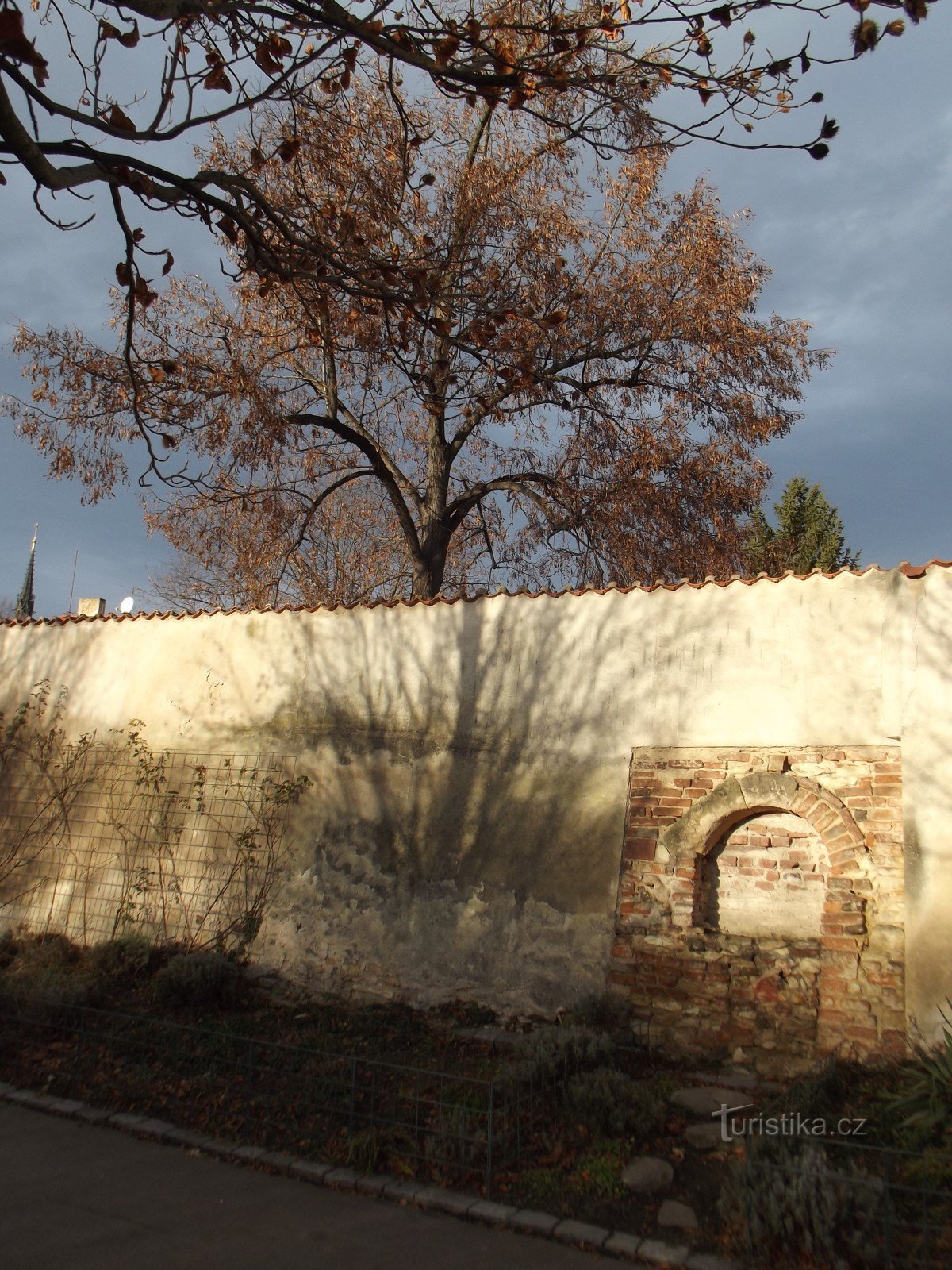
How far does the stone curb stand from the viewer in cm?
425

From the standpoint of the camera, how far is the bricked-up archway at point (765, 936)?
6.24m

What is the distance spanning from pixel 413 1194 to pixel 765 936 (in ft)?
10.1

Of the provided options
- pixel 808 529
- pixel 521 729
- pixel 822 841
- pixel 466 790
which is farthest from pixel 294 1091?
pixel 808 529

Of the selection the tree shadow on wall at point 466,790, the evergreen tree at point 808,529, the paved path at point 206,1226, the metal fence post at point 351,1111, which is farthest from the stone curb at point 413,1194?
the evergreen tree at point 808,529

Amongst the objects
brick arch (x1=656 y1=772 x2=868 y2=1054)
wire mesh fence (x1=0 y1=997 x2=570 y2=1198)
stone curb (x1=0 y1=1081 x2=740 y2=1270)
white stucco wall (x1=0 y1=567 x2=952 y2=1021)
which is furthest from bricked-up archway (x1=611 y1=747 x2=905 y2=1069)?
stone curb (x1=0 y1=1081 x2=740 y2=1270)

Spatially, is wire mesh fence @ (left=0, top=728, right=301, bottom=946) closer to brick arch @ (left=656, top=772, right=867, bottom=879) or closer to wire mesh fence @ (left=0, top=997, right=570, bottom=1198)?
wire mesh fence @ (left=0, top=997, right=570, bottom=1198)

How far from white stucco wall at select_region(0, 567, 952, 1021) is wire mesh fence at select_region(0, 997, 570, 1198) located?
143cm

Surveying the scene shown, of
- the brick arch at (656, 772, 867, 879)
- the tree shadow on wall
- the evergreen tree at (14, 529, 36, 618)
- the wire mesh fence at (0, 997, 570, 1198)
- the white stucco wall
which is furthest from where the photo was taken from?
the evergreen tree at (14, 529, 36, 618)

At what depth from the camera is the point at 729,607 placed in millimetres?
7363

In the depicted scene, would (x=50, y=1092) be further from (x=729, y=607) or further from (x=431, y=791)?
(x=729, y=607)

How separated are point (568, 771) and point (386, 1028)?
91.8 inches

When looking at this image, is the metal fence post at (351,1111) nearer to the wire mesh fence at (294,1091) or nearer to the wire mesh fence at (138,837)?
the wire mesh fence at (294,1091)

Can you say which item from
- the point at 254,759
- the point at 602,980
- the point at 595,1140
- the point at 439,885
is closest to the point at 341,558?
the point at 254,759

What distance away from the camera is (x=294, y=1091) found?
6078 mm
